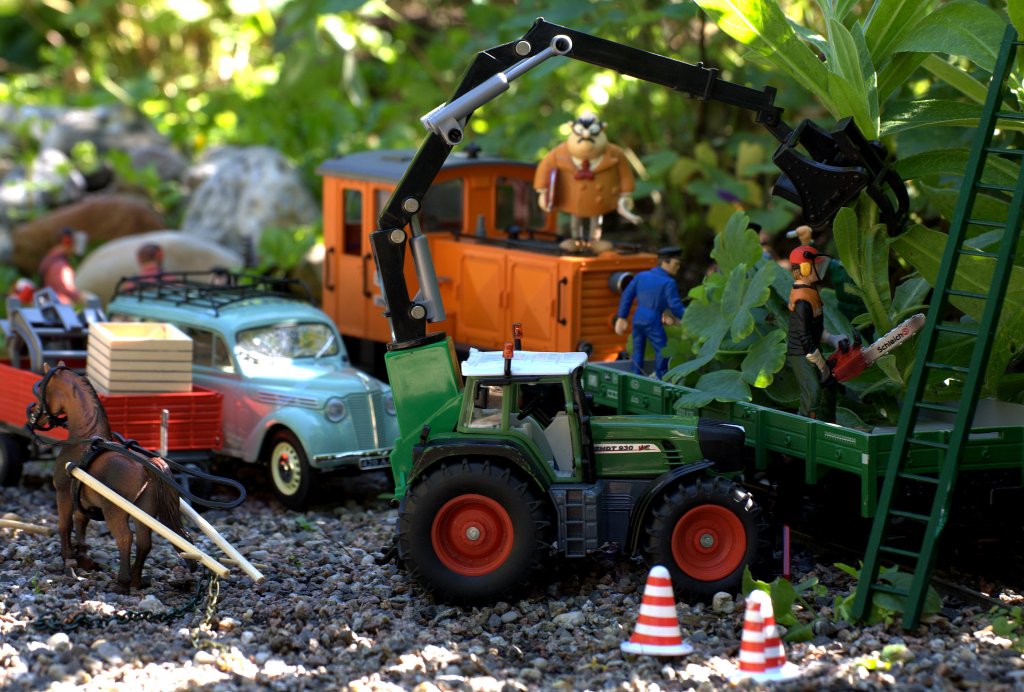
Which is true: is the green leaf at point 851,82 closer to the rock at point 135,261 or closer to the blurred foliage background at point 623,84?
the blurred foliage background at point 623,84

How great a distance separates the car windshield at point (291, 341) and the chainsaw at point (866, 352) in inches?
181

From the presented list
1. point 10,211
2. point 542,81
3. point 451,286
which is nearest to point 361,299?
point 451,286

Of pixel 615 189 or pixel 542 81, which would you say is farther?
pixel 542 81

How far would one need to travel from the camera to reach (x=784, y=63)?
8859mm

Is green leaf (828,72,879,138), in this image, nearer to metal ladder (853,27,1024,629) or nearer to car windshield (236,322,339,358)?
metal ladder (853,27,1024,629)

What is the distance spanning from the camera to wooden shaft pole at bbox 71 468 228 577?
7605mm

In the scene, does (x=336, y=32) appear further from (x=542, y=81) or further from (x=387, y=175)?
(x=387, y=175)

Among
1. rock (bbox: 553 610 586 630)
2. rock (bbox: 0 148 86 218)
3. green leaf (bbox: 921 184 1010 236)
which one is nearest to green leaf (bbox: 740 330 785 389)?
green leaf (bbox: 921 184 1010 236)

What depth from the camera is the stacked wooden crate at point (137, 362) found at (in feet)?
33.1

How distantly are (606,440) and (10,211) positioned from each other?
1264 cm

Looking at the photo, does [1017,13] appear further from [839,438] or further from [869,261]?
[839,438]

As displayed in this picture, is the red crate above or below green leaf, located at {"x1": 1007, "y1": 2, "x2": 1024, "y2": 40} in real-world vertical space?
below

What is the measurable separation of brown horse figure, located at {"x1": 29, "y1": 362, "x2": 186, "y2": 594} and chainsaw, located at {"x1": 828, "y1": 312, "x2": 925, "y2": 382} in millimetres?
4296

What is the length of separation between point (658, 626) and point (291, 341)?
16.9 ft
